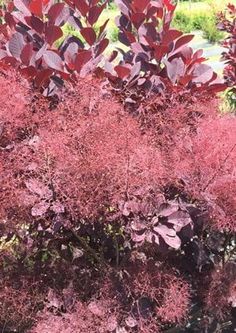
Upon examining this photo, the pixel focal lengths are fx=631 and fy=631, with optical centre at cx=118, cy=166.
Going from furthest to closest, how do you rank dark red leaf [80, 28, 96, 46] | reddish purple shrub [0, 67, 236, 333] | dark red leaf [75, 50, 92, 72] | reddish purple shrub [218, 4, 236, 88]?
reddish purple shrub [218, 4, 236, 88] < dark red leaf [80, 28, 96, 46] < dark red leaf [75, 50, 92, 72] < reddish purple shrub [0, 67, 236, 333]

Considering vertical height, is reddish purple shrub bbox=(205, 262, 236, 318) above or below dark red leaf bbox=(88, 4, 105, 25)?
below

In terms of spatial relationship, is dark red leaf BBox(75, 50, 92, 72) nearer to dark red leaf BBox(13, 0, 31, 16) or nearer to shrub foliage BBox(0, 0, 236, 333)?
shrub foliage BBox(0, 0, 236, 333)

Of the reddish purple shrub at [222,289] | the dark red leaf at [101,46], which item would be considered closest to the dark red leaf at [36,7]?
the dark red leaf at [101,46]

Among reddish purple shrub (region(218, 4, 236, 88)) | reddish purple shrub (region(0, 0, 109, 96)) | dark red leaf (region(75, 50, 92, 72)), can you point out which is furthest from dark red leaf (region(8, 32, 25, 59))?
reddish purple shrub (region(218, 4, 236, 88))

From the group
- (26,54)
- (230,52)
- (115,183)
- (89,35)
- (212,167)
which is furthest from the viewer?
(230,52)

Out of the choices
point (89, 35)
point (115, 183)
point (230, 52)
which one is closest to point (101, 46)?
point (89, 35)

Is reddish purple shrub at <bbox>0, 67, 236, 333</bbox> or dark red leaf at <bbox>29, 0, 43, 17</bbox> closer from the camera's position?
reddish purple shrub at <bbox>0, 67, 236, 333</bbox>

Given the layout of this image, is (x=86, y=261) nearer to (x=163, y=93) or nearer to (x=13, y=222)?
(x=13, y=222)

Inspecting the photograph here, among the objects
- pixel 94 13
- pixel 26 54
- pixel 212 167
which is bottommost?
pixel 212 167

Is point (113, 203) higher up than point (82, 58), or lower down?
lower down

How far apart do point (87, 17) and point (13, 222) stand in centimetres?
86

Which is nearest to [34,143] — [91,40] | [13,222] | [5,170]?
[5,170]

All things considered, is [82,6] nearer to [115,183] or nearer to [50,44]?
[50,44]

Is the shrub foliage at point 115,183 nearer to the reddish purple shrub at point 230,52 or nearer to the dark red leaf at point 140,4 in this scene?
the dark red leaf at point 140,4
